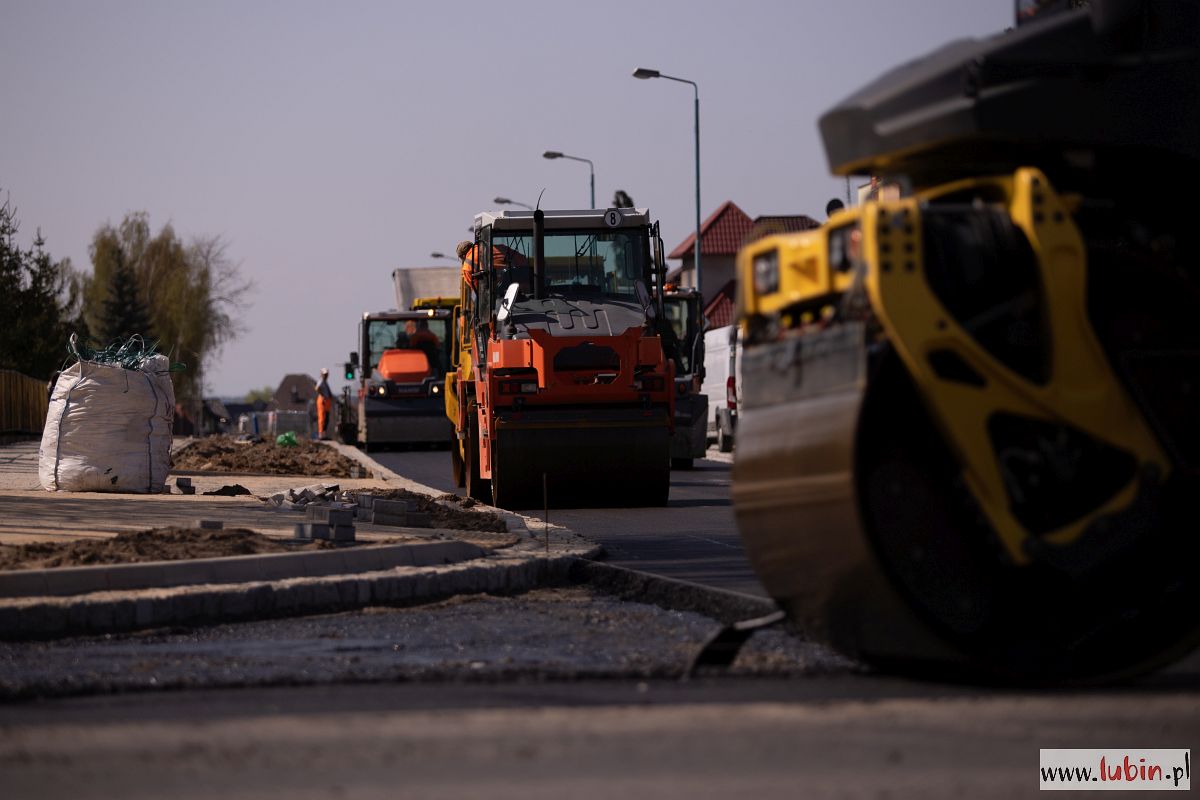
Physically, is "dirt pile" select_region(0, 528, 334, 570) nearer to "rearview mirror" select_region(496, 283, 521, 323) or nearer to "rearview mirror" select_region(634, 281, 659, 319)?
"rearview mirror" select_region(496, 283, 521, 323)

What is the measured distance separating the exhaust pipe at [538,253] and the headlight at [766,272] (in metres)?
12.2

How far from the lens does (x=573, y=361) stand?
1773cm

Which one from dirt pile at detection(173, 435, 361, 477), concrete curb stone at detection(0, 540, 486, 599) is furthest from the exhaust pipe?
dirt pile at detection(173, 435, 361, 477)

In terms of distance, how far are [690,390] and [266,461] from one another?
7225mm

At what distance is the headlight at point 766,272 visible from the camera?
20.4ft

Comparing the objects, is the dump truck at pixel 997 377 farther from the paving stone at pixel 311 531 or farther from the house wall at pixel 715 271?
the house wall at pixel 715 271

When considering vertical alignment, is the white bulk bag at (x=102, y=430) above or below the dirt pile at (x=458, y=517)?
above

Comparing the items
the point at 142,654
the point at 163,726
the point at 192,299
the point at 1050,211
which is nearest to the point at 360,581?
the point at 142,654

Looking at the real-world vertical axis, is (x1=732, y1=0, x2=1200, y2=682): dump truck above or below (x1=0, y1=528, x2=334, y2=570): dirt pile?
above

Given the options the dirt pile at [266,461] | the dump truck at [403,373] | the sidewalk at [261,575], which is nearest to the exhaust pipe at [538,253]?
the sidewalk at [261,575]

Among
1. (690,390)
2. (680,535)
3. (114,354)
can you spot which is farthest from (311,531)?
(690,390)

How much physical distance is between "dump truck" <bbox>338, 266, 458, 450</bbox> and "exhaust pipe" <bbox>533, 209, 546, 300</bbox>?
65.2 ft

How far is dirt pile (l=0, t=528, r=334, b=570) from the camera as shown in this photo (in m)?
10.1

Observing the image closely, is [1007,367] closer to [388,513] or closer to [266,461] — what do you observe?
[388,513]
